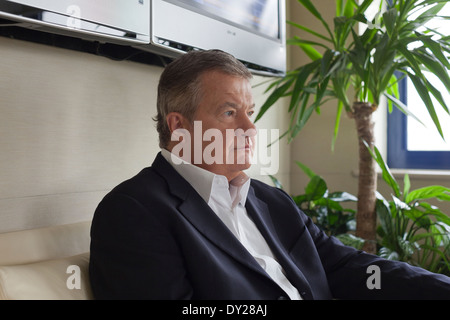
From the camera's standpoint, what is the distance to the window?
8.82ft

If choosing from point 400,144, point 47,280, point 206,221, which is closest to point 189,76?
point 206,221

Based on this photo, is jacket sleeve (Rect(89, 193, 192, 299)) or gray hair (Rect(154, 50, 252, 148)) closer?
jacket sleeve (Rect(89, 193, 192, 299))

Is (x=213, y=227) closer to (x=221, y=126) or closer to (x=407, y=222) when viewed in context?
(x=221, y=126)

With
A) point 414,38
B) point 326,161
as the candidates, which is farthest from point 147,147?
point 326,161

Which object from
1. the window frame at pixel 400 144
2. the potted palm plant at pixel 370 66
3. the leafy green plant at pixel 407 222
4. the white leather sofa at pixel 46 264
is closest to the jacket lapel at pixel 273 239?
the white leather sofa at pixel 46 264

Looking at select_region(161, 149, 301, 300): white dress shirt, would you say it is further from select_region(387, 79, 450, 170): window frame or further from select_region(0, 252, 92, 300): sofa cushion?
select_region(387, 79, 450, 170): window frame

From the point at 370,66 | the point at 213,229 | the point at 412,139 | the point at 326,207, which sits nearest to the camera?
the point at 213,229

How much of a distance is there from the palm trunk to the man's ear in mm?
1014

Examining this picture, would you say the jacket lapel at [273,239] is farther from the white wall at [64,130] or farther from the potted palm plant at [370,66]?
the potted palm plant at [370,66]

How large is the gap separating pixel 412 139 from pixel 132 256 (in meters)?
2.14

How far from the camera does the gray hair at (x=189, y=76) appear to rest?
1279 mm

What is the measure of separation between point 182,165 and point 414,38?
1.06 metres

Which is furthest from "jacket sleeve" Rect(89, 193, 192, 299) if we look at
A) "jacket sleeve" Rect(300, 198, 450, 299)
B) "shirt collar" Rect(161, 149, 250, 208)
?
"jacket sleeve" Rect(300, 198, 450, 299)

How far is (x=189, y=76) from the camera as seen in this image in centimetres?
128
